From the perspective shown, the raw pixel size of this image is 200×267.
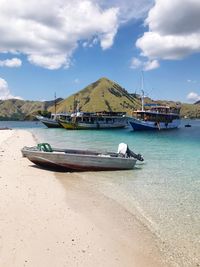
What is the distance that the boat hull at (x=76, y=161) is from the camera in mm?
21903

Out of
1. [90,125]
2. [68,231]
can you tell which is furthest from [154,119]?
[68,231]

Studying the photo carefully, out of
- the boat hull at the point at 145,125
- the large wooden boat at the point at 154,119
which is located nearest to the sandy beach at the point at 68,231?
the boat hull at the point at 145,125

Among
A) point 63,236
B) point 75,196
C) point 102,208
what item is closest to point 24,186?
point 75,196

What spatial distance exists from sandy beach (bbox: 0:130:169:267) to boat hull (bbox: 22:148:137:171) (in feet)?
18.6

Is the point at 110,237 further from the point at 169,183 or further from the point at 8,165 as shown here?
the point at 8,165

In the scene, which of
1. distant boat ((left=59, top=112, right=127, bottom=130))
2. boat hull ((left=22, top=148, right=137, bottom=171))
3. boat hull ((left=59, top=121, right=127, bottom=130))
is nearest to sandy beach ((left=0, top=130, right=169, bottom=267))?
boat hull ((left=22, top=148, right=137, bottom=171))

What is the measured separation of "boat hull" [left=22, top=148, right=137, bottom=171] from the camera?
21.9 m

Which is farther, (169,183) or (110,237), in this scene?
(169,183)

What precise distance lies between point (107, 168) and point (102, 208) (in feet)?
31.4

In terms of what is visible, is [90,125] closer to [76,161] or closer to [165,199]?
→ [76,161]

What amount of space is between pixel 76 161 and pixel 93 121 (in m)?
85.5

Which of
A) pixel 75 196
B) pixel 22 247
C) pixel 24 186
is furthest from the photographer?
pixel 24 186

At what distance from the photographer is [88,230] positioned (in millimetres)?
10289

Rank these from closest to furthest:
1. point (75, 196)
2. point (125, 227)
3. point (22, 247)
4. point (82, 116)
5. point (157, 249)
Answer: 1. point (22, 247)
2. point (157, 249)
3. point (125, 227)
4. point (75, 196)
5. point (82, 116)
